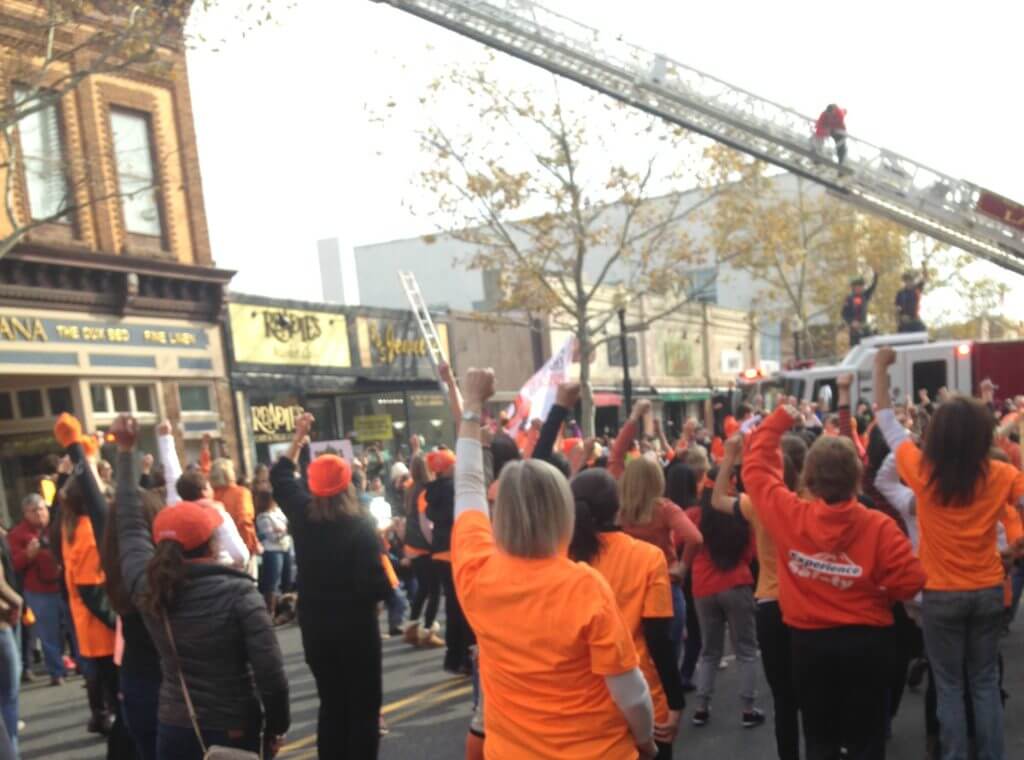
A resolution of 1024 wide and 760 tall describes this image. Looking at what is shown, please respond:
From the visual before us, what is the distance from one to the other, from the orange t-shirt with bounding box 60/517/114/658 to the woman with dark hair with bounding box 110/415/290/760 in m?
2.16

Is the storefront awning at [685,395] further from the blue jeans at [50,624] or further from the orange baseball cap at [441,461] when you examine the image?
the orange baseball cap at [441,461]

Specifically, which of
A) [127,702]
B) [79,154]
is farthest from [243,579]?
[79,154]

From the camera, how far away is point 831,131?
15.4 metres

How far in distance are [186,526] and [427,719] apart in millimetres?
3672

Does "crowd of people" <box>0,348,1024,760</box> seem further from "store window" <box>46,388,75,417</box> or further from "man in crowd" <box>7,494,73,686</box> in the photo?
"store window" <box>46,388,75,417</box>

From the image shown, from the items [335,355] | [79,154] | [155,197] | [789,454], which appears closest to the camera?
[789,454]

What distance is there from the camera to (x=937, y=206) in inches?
611

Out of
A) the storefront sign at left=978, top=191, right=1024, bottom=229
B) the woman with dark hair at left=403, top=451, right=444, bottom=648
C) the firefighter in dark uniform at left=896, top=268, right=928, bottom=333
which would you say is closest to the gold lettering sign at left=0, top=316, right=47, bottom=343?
the woman with dark hair at left=403, top=451, right=444, bottom=648

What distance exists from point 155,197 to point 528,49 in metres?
7.57

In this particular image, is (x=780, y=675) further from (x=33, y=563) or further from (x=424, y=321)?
(x=424, y=321)

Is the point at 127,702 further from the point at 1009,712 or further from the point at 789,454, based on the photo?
the point at 1009,712

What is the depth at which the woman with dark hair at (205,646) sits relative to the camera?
362cm

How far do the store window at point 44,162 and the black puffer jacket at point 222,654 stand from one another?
14.1 metres

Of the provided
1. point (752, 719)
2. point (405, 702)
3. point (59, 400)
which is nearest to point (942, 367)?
point (752, 719)
